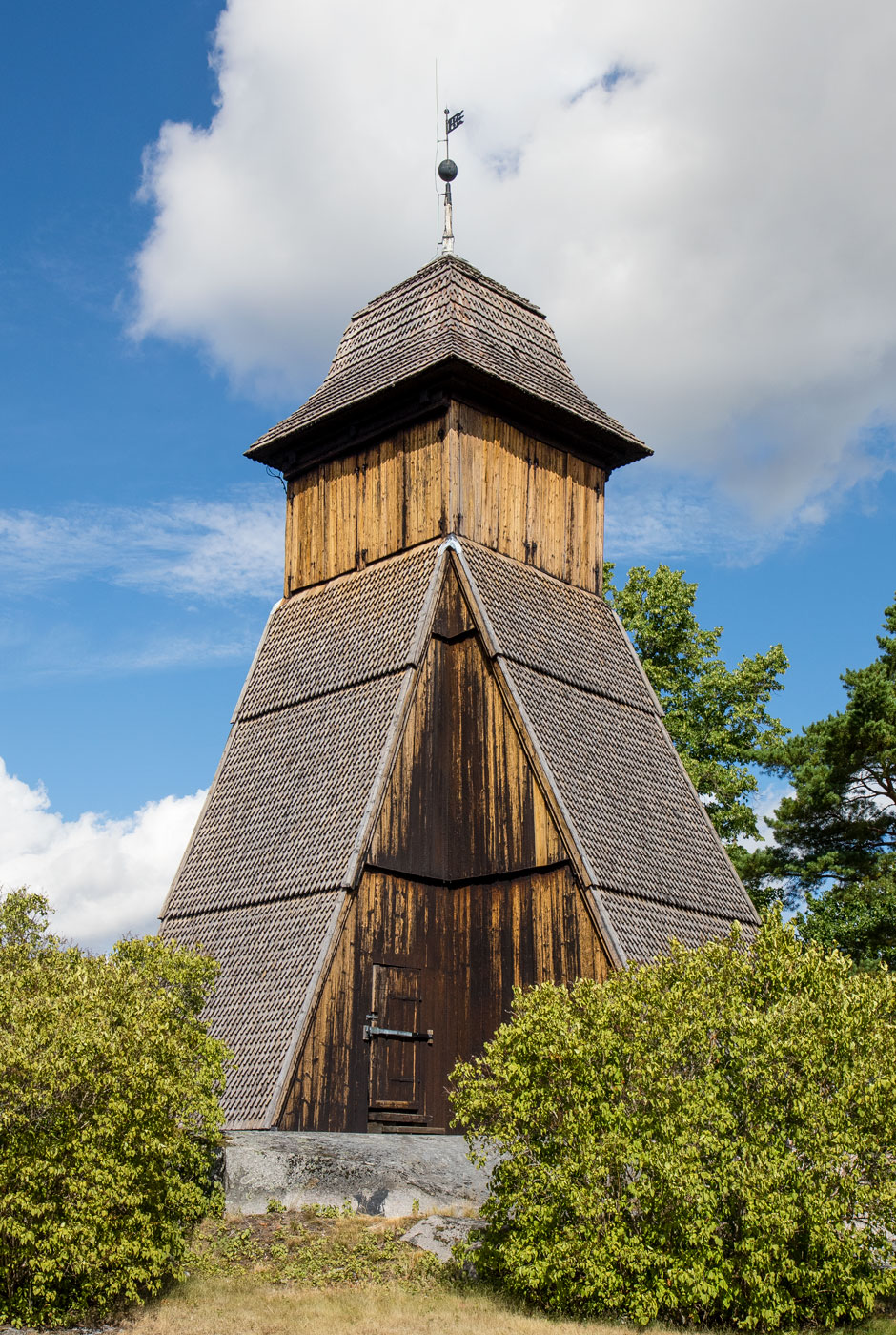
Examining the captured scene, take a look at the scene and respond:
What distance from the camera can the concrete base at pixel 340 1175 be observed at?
47.9ft

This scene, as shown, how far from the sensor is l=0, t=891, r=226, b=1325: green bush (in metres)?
10.9

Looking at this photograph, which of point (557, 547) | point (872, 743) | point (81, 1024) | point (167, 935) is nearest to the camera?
point (81, 1024)

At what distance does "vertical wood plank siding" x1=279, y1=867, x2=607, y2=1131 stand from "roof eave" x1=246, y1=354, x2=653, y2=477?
838cm

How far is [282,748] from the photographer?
2086 centimetres

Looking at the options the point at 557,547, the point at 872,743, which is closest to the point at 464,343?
the point at 557,547

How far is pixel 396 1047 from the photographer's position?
17.8 metres

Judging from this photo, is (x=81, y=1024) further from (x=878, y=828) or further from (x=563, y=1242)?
(x=878, y=828)

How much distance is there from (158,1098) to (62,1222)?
1.27 metres

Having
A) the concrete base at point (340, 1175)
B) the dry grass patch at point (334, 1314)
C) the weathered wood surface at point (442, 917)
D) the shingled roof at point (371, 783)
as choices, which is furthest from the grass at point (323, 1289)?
the weathered wood surface at point (442, 917)

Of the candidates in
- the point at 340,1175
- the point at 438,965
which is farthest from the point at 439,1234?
the point at 438,965

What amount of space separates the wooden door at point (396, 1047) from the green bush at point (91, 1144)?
16.4ft

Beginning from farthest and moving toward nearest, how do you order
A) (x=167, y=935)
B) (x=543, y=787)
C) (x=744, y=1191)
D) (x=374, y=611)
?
(x=374, y=611), (x=167, y=935), (x=543, y=787), (x=744, y=1191)

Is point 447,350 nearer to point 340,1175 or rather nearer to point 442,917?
point 442,917

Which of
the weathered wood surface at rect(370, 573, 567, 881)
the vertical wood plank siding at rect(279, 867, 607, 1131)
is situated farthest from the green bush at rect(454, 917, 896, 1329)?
the weathered wood surface at rect(370, 573, 567, 881)
